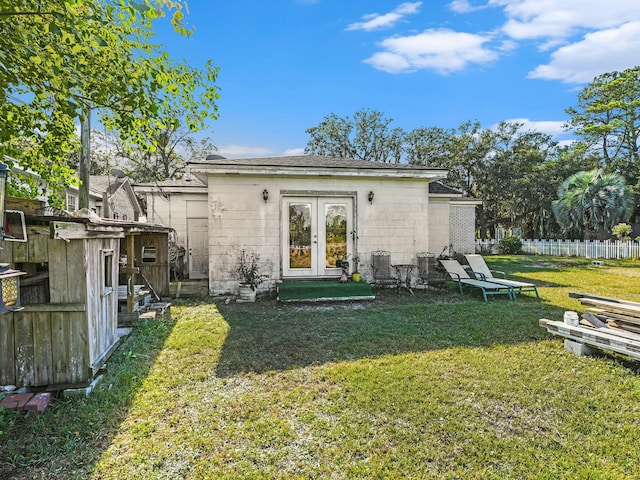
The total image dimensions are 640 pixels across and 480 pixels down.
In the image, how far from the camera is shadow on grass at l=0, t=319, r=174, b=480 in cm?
239

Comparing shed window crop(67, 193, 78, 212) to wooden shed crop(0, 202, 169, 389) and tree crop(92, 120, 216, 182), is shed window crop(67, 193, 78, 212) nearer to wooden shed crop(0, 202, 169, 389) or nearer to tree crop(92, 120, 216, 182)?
tree crop(92, 120, 216, 182)

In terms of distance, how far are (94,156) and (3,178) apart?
26488 mm

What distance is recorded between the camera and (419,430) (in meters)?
2.87

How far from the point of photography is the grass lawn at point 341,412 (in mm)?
2447

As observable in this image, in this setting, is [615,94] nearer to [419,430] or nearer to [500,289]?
[500,289]

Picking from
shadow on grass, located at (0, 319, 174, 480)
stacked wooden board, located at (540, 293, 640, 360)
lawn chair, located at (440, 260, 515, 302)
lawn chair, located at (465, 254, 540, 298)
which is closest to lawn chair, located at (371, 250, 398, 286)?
lawn chair, located at (440, 260, 515, 302)

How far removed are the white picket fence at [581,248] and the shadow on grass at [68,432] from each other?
22.9 m

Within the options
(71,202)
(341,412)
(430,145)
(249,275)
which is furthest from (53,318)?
(430,145)

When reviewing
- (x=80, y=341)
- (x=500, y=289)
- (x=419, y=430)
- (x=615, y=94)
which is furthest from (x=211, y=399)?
(x=615, y=94)

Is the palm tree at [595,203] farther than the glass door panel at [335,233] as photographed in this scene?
Yes

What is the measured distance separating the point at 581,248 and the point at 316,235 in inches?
742

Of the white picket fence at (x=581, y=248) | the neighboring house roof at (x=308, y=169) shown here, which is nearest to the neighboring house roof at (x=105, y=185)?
the neighboring house roof at (x=308, y=169)

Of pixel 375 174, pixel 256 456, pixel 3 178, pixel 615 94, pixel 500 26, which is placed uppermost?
pixel 615 94

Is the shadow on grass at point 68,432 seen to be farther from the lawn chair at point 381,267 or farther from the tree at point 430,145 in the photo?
the tree at point 430,145
